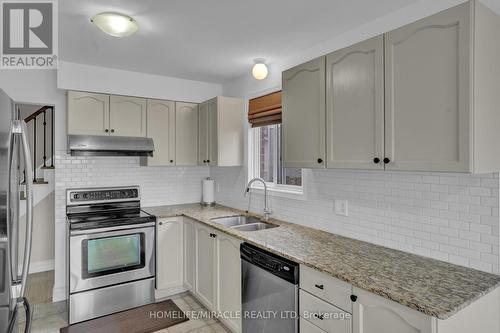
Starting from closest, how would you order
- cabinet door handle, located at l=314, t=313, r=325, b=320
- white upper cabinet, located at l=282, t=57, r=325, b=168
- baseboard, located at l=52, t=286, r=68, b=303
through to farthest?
1. cabinet door handle, located at l=314, t=313, r=325, b=320
2. white upper cabinet, located at l=282, t=57, r=325, b=168
3. baseboard, located at l=52, t=286, r=68, b=303

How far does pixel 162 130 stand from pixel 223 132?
0.73 m

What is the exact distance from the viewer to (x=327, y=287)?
1.64 meters

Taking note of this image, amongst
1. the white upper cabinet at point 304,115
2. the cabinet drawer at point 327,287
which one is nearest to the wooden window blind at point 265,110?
the white upper cabinet at point 304,115

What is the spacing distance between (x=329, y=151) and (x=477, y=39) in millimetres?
943

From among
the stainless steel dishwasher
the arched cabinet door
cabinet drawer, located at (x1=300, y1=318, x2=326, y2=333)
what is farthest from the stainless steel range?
the arched cabinet door

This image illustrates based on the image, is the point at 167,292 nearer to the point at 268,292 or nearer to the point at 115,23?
the point at 268,292

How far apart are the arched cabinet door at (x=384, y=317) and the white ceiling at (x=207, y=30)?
1.69m

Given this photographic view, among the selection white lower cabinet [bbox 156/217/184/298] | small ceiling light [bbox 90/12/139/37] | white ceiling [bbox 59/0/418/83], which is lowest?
white lower cabinet [bbox 156/217/184/298]

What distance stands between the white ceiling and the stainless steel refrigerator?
3.33 feet

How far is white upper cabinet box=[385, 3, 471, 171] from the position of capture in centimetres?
139

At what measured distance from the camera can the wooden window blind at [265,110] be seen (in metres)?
2.93

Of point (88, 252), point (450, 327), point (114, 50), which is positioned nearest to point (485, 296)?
point (450, 327)

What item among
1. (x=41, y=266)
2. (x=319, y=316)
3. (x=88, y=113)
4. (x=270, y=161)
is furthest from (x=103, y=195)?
(x=319, y=316)

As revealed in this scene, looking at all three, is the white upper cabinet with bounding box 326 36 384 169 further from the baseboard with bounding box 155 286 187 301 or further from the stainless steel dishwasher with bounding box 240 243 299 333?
the baseboard with bounding box 155 286 187 301
